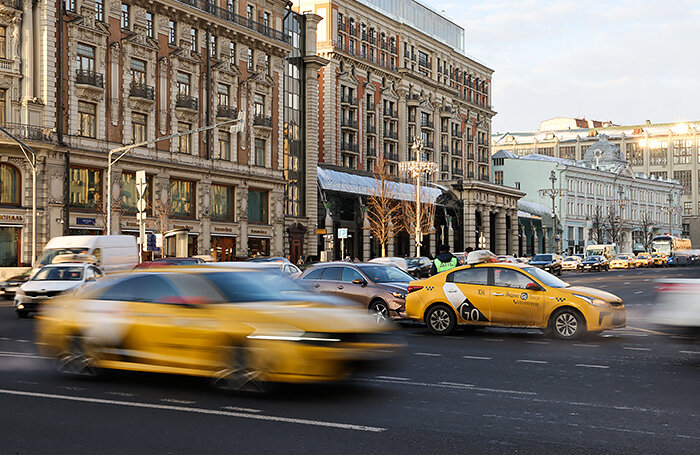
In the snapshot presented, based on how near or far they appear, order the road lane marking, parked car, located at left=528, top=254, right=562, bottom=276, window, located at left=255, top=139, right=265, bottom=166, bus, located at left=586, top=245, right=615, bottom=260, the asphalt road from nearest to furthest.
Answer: the asphalt road, the road lane marking, parked car, located at left=528, top=254, right=562, bottom=276, window, located at left=255, top=139, right=265, bottom=166, bus, located at left=586, top=245, right=615, bottom=260

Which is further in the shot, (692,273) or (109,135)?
(109,135)

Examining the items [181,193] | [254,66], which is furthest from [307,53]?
[181,193]

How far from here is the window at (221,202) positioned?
53.2m

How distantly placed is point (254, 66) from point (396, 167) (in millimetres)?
31476

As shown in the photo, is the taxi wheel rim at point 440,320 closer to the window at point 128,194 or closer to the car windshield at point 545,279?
the car windshield at point 545,279

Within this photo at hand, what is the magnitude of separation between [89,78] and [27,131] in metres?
5.13

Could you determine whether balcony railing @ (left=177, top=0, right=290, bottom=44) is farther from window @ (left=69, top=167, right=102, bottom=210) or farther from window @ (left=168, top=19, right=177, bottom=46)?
window @ (left=69, top=167, right=102, bottom=210)

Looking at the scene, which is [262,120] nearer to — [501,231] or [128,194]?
[128,194]

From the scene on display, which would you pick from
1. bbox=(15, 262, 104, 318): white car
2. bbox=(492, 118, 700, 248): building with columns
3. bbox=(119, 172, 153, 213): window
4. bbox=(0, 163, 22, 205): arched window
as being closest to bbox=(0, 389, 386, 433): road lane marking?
bbox=(15, 262, 104, 318): white car

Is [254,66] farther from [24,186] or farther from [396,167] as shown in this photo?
[396,167]

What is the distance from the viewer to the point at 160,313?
31.9 feet

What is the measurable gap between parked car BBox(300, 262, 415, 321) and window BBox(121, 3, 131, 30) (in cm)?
3186

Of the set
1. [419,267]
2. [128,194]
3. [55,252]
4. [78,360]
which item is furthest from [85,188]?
[78,360]

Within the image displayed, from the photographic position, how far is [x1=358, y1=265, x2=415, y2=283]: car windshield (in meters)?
18.9
